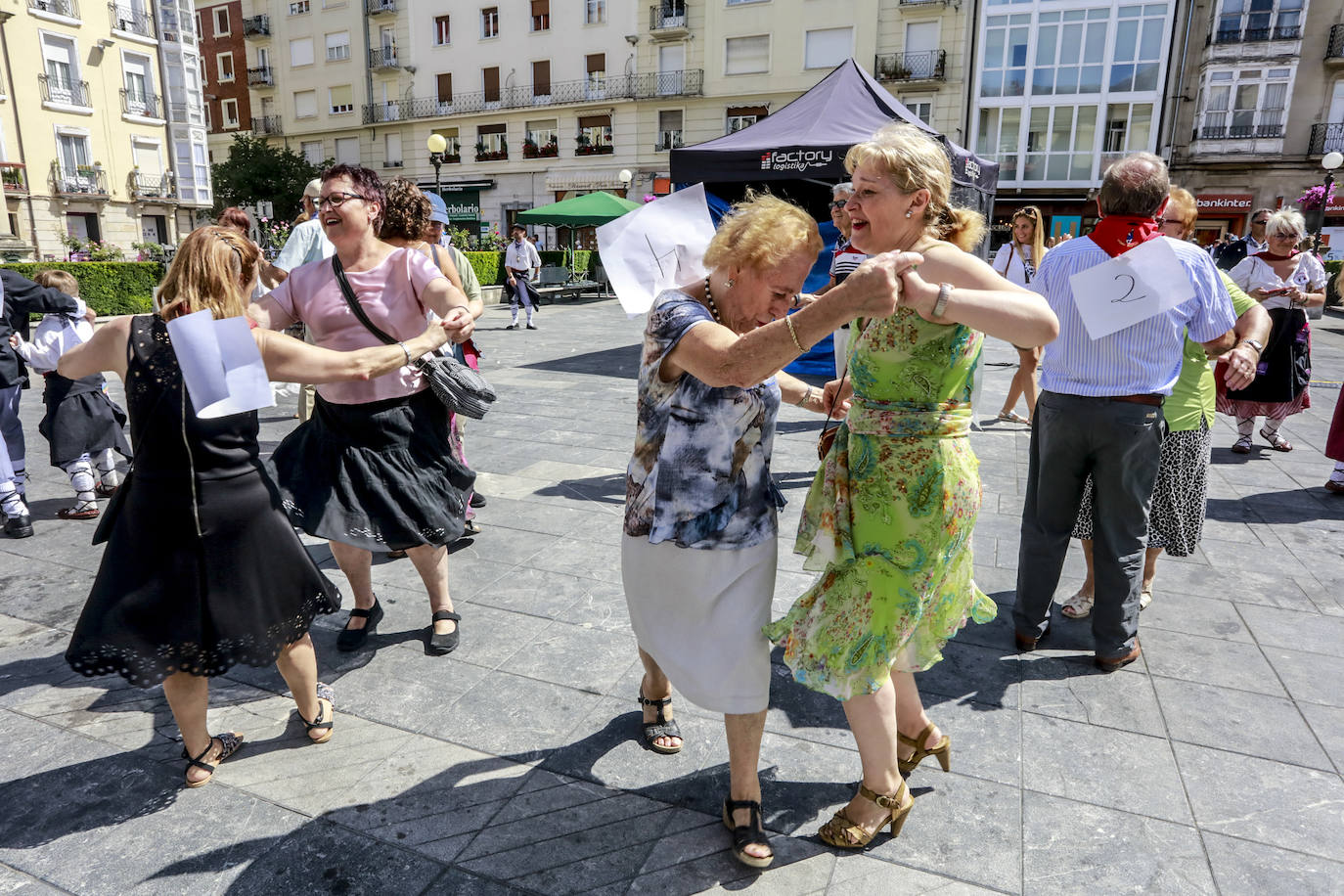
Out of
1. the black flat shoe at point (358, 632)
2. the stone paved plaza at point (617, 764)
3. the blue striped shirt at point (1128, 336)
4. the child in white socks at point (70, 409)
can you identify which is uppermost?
the blue striped shirt at point (1128, 336)

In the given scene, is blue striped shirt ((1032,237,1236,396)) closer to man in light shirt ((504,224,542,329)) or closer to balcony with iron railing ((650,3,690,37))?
man in light shirt ((504,224,542,329))

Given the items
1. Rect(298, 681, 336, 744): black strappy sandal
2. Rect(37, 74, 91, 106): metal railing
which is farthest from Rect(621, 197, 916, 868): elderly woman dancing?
Rect(37, 74, 91, 106): metal railing

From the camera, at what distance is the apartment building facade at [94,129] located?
29.4m

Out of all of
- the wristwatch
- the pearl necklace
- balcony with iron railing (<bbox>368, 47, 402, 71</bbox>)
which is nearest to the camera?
the wristwatch

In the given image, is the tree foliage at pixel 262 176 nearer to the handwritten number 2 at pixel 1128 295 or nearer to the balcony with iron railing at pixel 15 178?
the balcony with iron railing at pixel 15 178

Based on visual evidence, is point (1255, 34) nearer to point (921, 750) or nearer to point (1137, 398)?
point (1137, 398)

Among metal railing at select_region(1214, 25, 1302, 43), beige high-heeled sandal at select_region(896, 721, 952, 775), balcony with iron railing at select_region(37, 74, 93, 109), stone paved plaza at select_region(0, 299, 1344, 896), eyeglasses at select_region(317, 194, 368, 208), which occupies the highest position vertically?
metal railing at select_region(1214, 25, 1302, 43)

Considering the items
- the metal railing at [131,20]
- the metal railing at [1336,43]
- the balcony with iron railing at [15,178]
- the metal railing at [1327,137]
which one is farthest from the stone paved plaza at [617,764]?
the metal railing at [131,20]

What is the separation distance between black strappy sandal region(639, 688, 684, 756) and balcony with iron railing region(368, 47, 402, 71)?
41.5 m

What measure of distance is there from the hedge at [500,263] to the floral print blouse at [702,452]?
18917 mm

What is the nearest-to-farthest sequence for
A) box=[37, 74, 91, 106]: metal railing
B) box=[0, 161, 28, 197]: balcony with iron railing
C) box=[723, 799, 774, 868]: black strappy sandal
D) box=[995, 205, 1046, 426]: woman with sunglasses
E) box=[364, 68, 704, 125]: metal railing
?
1. box=[723, 799, 774, 868]: black strappy sandal
2. box=[995, 205, 1046, 426]: woman with sunglasses
3. box=[0, 161, 28, 197]: balcony with iron railing
4. box=[37, 74, 91, 106]: metal railing
5. box=[364, 68, 704, 125]: metal railing

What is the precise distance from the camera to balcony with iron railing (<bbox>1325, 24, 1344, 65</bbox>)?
88.8ft

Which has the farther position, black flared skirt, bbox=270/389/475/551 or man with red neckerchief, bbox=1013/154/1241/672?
black flared skirt, bbox=270/389/475/551

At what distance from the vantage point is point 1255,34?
27703mm
